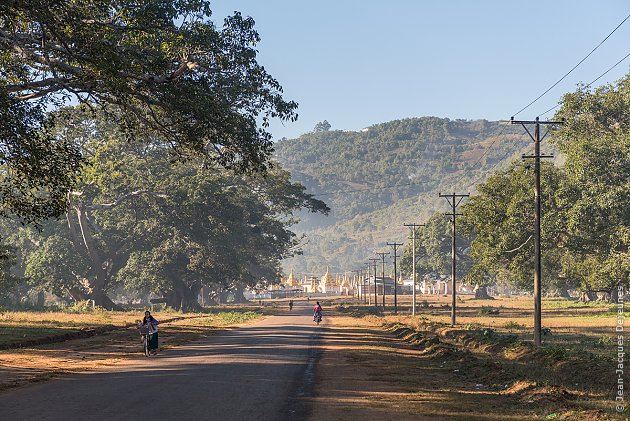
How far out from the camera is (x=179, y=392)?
56.7 ft

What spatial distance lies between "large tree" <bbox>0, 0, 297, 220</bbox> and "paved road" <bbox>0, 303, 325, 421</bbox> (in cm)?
721

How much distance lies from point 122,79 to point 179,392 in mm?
12783

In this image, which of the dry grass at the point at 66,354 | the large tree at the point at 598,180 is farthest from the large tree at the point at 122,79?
the large tree at the point at 598,180

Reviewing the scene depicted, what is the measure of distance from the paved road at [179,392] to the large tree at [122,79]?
721cm

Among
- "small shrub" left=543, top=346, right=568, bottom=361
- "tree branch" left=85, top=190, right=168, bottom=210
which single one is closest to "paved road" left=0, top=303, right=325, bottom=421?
"small shrub" left=543, top=346, right=568, bottom=361

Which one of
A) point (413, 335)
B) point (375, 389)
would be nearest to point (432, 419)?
point (375, 389)

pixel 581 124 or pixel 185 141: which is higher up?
pixel 581 124

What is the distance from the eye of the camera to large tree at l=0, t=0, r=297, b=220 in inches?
955

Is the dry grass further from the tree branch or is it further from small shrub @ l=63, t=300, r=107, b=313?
the tree branch

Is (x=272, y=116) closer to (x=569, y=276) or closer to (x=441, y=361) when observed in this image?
(x=441, y=361)

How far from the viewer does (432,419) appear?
49.0 feet

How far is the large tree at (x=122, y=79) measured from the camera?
24.2 metres

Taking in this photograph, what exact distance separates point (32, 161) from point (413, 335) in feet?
80.8

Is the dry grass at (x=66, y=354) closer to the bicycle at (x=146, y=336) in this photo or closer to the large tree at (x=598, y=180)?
the bicycle at (x=146, y=336)
